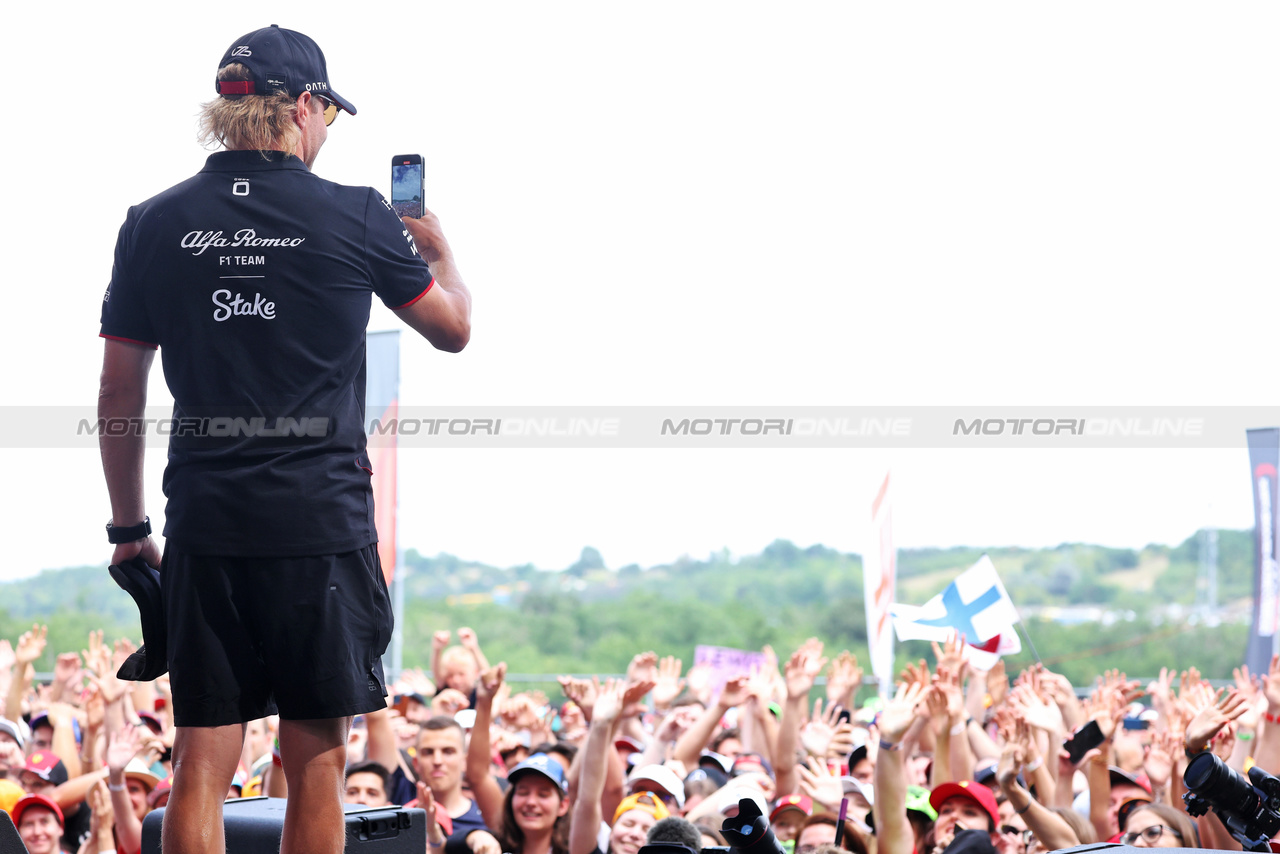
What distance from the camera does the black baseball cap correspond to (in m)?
2.37

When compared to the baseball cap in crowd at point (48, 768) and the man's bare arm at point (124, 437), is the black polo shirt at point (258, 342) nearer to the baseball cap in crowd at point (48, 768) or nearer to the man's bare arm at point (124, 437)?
the man's bare arm at point (124, 437)

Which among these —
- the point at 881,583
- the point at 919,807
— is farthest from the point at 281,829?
the point at 881,583

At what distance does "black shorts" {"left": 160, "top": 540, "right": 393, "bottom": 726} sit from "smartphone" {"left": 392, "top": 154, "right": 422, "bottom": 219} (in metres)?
0.83

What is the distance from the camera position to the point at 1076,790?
21.6 feet

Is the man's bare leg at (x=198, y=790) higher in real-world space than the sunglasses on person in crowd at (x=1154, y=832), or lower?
higher

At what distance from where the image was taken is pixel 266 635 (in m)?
2.29

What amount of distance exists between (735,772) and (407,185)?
15.8 feet

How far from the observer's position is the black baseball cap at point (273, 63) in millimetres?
2369

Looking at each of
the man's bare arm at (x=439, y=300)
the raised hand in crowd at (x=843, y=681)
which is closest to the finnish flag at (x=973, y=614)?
the raised hand in crowd at (x=843, y=681)

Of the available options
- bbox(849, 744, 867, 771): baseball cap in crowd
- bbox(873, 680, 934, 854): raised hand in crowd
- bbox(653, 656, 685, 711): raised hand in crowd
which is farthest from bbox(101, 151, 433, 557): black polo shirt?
bbox(653, 656, 685, 711): raised hand in crowd

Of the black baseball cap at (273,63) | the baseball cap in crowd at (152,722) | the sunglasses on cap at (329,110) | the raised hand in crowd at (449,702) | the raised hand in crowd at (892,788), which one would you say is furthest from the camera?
the raised hand in crowd at (449,702)

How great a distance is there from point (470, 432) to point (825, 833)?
8.77ft

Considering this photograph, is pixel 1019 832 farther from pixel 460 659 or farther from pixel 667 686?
pixel 460 659

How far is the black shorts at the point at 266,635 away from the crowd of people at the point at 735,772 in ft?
7.72
